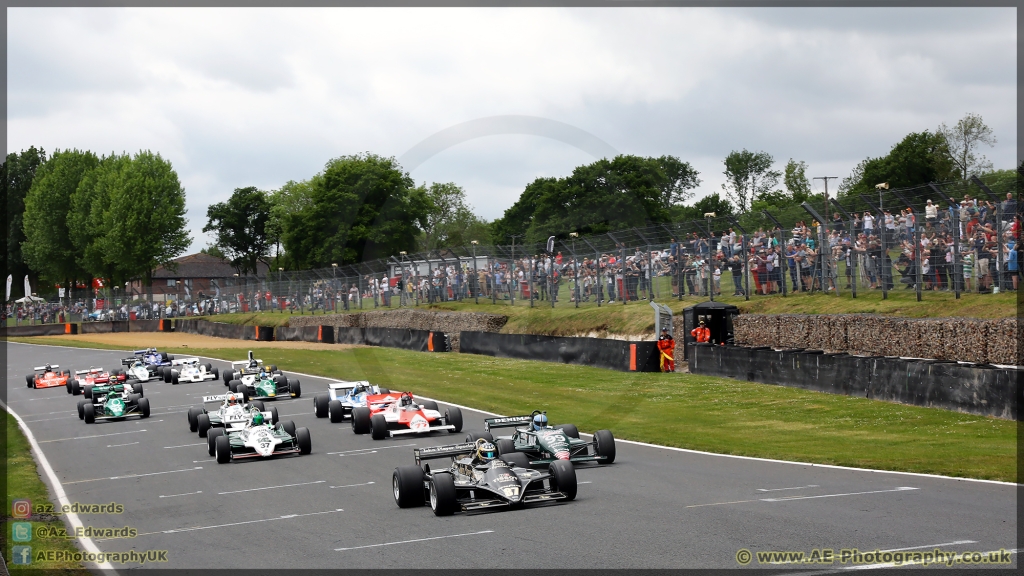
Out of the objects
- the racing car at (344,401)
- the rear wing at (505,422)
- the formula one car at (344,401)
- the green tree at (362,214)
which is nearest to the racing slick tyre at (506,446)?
the rear wing at (505,422)

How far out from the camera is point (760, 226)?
104 ft

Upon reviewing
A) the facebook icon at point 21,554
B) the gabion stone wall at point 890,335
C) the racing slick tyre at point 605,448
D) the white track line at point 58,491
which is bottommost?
the white track line at point 58,491

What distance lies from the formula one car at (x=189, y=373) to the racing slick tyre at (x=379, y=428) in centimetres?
1783

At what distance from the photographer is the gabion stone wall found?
67.7 feet

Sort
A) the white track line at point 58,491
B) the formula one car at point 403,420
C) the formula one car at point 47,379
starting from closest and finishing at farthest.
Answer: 1. the white track line at point 58,491
2. the formula one car at point 403,420
3. the formula one car at point 47,379

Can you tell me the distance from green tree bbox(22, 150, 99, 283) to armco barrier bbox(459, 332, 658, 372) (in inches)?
3582

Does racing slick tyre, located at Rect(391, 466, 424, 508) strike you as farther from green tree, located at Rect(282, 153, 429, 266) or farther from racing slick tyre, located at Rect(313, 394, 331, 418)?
green tree, located at Rect(282, 153, 429, 266)

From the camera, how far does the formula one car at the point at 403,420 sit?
2008 cm

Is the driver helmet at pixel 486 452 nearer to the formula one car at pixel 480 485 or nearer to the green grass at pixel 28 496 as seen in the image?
the formula one car at pixel 480 485

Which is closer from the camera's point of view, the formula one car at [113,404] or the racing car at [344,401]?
the racing car at [344,401]

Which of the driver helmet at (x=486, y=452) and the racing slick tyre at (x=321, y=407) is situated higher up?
the driver helmet at (x=486, y=452)

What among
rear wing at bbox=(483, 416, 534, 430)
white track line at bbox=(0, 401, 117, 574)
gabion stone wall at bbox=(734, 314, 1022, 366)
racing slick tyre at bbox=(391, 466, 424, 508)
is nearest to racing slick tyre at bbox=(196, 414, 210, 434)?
white track line at bbox=(0, 401, 117, 574)

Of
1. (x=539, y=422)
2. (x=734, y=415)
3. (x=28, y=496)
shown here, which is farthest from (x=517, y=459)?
(x=734, y=415)

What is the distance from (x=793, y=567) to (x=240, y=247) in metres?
145
